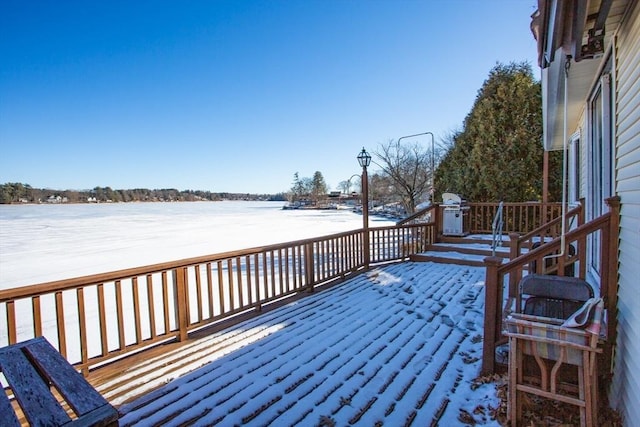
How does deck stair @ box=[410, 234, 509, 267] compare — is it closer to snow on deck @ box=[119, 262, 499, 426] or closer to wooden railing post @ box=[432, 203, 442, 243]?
wooden railing post @ box=[432, 203, 442, 243]

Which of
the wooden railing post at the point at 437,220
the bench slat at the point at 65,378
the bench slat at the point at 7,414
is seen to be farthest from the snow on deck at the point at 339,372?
the wooden railing post at the point at 437,220

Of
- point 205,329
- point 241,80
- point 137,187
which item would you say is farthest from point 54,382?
point 137,187

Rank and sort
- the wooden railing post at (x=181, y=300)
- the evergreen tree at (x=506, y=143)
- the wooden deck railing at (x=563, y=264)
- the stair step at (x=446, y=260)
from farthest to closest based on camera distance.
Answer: the evergreen tree at (x=506, y=143)
the stair step at (x=446, y=260)
the wooden railing post at (x=181, y=300)
the wooden deck railing at (x=563, y=264)

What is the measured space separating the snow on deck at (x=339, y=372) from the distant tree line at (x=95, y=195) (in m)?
36.8

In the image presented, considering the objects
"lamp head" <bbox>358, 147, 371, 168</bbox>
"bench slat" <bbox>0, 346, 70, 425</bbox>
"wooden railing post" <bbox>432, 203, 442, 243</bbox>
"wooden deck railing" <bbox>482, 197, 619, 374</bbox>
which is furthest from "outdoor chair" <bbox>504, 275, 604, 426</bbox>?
"wooden railing post" <bbox>432, 203, 442, 243</bbox>

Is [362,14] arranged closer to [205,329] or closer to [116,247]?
[205,329]

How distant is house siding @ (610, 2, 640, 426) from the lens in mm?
1622

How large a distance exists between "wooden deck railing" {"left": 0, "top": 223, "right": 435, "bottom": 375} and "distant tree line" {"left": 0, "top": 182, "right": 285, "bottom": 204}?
111ft

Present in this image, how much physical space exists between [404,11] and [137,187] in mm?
47440

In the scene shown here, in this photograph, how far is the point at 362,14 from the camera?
7602 mm

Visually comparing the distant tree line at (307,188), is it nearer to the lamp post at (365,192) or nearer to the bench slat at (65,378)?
the lamp post at (365,192)

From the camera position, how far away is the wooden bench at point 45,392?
2.94 ft

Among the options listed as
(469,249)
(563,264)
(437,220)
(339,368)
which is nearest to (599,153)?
(563,264)

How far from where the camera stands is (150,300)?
3129 mm
